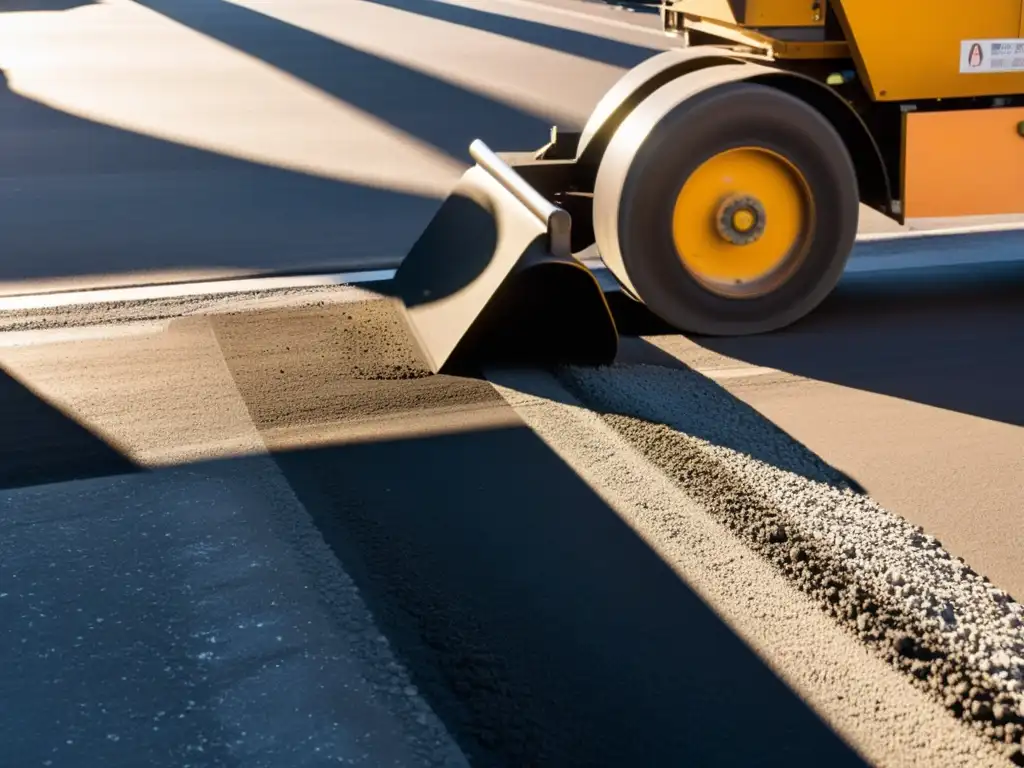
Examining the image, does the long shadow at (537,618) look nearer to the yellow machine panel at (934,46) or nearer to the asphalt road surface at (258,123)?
the yellow machine panel at (934,46)

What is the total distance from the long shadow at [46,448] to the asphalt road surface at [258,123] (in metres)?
1.92

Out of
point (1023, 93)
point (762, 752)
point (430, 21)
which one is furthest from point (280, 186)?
point (430, 21)

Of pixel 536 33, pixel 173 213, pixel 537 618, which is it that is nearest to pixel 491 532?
pixel 537 618

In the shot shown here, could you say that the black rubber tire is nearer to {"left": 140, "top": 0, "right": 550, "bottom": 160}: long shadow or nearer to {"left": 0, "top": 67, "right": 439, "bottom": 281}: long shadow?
{"left": 0, "top": 67, "right": 439, "bottom": 281}: long shadow

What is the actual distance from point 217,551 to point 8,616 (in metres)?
0.59

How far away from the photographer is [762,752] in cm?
285

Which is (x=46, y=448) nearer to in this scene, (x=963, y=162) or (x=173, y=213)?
(x=173, y=213)

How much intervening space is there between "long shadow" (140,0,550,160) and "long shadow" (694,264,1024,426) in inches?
167

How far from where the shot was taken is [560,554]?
3.70 m

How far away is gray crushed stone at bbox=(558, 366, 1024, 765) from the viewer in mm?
3121

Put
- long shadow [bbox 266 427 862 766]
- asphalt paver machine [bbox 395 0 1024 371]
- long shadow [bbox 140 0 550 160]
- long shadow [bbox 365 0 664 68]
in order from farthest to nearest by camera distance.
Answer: long shadow [bbox 365 0 664 68] < long shadow [bbox 140 0 550 160] < asphalt paver machine [bbox 395 0 1024 371] < long shadow [bbox 266 427 862 766]

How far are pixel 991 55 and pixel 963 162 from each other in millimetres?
498

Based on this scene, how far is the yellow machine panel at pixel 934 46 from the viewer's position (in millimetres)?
5805

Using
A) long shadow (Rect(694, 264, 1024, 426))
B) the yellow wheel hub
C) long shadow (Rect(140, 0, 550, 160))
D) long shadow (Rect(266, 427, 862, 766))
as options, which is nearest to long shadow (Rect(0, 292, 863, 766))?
long shadow (Rect(266, 427, 862, 766))
